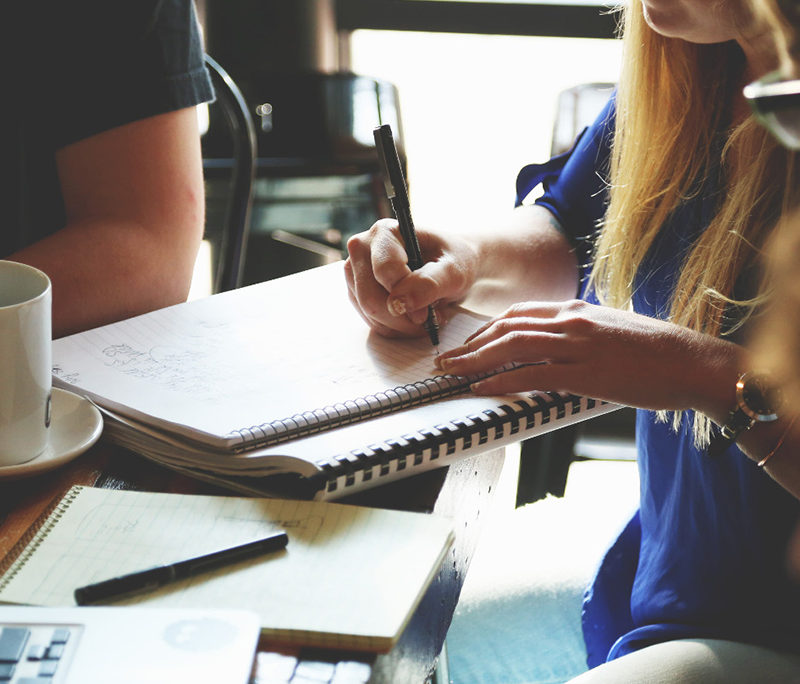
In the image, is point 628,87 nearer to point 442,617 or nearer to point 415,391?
point 415,391

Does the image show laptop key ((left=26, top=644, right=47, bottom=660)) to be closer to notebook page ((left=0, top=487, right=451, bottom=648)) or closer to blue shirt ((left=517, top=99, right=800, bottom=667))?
notebook page ((left=0, top=487, right=451, bottom=648))

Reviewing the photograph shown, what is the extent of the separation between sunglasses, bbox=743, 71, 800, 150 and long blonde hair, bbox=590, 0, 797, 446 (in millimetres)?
544

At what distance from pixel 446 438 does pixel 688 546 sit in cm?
36

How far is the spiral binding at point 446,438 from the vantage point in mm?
568

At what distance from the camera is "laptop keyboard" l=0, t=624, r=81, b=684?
15.7 inches

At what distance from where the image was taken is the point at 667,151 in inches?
37.0

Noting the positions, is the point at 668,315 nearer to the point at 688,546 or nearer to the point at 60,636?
the point at 688,546

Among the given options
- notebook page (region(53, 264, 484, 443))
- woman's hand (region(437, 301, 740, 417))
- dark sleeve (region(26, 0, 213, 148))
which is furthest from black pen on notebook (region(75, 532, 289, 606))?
dark sleeve (region(26, 0, 213, 148))

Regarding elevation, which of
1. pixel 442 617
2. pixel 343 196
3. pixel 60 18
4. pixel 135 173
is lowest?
pixel 343 196

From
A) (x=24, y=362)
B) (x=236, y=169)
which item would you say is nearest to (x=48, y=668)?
(x=24, y=362)

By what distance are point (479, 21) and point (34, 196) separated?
7.58ft

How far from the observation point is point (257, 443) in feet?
1.97

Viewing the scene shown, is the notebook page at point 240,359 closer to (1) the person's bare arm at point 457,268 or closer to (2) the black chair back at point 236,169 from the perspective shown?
(1) the person's bare arm at point 457,268

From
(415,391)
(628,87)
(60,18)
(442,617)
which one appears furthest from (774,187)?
(60,18)
